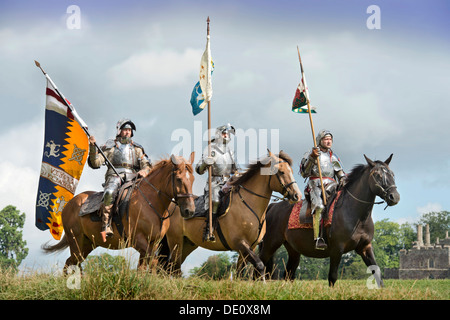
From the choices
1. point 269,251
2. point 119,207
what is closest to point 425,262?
point 269,251

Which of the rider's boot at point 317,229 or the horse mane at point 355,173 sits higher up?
the horse mane at point 355,173

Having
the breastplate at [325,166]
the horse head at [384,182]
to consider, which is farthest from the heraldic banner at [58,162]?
the horse head at [384,182]

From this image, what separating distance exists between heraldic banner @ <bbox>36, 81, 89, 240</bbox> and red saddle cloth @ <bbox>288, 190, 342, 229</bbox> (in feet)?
17.5

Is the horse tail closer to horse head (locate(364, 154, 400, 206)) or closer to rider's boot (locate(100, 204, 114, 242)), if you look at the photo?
rider's boot (locate(100, 204, 114, 242))

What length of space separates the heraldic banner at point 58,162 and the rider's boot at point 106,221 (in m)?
1.54

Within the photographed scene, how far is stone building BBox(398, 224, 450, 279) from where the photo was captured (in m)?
62.1

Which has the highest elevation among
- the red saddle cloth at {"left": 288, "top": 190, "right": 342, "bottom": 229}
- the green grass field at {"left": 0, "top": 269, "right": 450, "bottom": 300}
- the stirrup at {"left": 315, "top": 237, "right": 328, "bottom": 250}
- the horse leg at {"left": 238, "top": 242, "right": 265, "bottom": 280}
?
the red saddle cloth at {"left": 288, "top": 190, "right": 342, "bottom": 229}

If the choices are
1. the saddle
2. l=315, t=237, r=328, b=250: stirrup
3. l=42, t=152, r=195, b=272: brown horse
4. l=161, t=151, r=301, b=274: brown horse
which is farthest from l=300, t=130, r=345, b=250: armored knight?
the saddle

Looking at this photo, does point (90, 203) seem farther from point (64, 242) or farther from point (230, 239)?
point (230, 239)

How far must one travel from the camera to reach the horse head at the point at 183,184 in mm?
11148

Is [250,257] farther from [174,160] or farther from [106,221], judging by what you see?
[106,221]

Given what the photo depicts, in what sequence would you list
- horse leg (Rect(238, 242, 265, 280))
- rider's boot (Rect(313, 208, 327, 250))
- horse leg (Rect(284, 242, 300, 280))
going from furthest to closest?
horse leg (Rect(284, 242, 300, 280)) → rider's boot (Rect(313, 208, 327, 250)) → horse leg (Rect(238, 242, 265, 280))

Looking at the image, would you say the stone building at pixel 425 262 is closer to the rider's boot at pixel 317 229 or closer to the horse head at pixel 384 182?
the rider's boot at pixel 317 229
